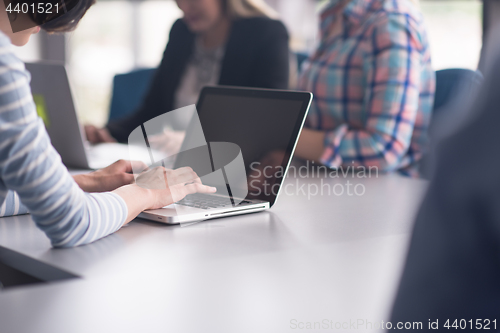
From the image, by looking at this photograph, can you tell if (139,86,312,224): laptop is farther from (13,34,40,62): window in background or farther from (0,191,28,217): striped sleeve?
(13,34,40,62): window in background

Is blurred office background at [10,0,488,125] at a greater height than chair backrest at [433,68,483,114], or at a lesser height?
lesser

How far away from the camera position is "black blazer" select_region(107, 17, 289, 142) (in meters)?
1.79

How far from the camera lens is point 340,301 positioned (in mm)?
583

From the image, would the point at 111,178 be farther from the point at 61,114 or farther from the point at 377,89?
the point at 377,89

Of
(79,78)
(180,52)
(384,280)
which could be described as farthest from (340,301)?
Result: (79,78)

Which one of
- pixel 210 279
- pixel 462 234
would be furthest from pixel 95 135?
pixel 462 234

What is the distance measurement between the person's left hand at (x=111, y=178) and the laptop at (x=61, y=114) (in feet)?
0.89

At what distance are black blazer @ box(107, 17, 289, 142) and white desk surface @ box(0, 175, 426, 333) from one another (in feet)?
3.64

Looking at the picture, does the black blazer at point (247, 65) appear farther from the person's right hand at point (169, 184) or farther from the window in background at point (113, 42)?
the window in background at point (113, 42)

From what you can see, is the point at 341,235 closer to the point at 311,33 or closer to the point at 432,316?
the point at 432,316

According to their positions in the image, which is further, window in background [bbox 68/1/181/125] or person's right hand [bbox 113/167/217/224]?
window in background [bbox 68/1/181/125]

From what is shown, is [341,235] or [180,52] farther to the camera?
[180,52]

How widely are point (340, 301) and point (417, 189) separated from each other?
1.59 ft

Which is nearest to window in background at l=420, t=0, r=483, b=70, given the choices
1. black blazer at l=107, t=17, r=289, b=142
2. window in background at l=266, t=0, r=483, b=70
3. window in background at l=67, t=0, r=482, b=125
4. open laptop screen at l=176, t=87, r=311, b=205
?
window in background at l=266, t=0, r=483, b=70
